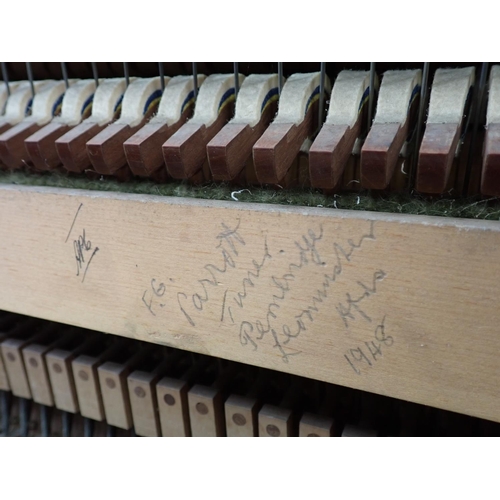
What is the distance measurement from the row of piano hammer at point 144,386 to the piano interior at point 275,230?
1 centimetres

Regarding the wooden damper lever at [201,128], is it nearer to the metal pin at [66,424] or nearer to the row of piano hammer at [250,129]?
the row of piano hammer at [250,129]

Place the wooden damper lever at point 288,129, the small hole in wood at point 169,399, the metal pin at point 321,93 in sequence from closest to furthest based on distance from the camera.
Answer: the wooden damper lever at point 288,129 < the metal pin at point 321,93 < the small hole in wood at point 169,399

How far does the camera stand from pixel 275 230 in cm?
93

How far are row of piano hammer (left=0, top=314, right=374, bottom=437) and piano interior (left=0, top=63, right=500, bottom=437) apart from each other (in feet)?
0.04

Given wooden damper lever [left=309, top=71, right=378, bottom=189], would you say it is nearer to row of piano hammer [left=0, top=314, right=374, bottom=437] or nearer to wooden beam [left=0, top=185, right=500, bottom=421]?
wooden beam [left=0, top=185, right=500, bottom=421]

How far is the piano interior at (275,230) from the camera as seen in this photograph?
86 centimetres

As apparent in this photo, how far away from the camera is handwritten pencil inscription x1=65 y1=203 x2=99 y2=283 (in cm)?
113

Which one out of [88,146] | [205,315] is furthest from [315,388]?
[88,146]

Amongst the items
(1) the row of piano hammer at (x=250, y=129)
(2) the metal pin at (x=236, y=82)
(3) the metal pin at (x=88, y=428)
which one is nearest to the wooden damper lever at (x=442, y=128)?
(1) the row of piano hammer at (x=250, y=129)

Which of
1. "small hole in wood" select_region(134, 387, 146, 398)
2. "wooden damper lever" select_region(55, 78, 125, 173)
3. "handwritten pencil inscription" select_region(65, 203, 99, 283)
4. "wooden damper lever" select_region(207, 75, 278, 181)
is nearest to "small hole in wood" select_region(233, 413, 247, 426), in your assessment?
"small hole in wood" select_region(134, 387, 146, 398)

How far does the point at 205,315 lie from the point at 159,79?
2.18ft

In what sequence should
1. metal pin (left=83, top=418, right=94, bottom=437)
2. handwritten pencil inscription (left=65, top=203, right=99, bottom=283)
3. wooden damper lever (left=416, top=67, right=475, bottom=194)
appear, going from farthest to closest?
metal pin (left=83, top=418, right=94, bottom=437) → handwritten pencil inscription (left=65, top=203, right=99, bottom=283) → wooden damper lever (left=416, top=67, right=475, bottom=194)

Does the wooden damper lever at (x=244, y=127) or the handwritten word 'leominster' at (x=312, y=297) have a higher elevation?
the wooden damper lever at (x=244, y=127)

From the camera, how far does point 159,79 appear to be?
1259 millimetres
